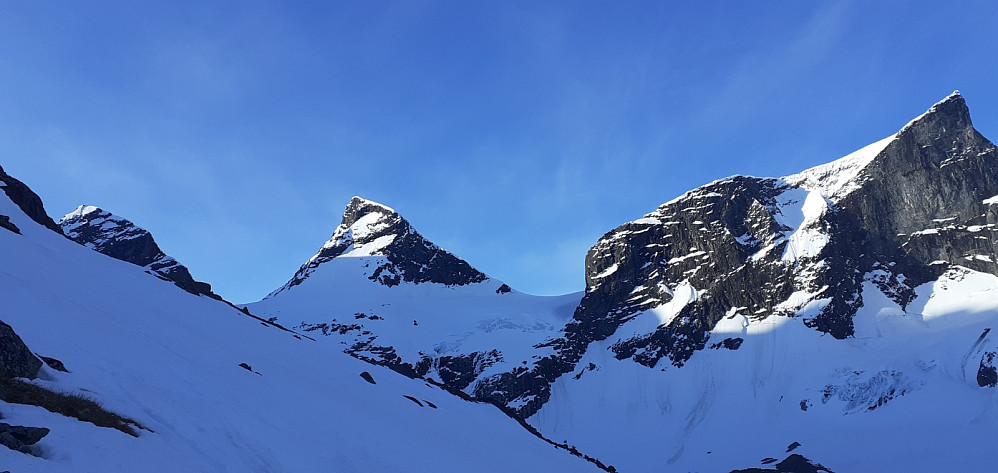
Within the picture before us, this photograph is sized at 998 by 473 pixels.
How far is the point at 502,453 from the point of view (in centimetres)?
3441

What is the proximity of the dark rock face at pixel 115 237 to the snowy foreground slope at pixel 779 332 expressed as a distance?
1705 inches

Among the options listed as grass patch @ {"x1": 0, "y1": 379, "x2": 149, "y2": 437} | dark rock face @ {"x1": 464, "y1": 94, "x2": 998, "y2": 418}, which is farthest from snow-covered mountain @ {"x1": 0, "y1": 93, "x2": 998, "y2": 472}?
dark rock face @ {"x1": 464, "y1": 94, "x2": 998, "y2": 418}

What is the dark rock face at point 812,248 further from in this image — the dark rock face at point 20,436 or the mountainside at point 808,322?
the dark rock face at point 20,436

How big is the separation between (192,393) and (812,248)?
169707 millimetres

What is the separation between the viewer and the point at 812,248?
6476 inches

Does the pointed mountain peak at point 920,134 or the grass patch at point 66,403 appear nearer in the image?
the grass patch at point 66,403

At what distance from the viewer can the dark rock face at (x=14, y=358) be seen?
14210 millimetres

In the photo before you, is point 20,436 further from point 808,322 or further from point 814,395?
point 808,322

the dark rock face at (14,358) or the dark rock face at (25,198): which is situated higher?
the dark rock face at (25,198)

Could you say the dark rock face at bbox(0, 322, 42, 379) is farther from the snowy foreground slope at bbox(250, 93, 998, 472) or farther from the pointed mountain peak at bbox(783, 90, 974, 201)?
the pointed mountain peak at bbox(783, 90, 974, 201)

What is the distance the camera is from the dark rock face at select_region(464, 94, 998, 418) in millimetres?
156375

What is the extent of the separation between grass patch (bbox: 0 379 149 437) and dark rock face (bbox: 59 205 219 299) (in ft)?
474

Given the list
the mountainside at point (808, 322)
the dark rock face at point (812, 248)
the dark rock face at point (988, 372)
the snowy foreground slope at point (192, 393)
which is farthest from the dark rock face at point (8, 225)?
the dark rock face at point (988, 372)

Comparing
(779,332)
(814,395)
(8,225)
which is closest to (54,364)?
(8,225)
